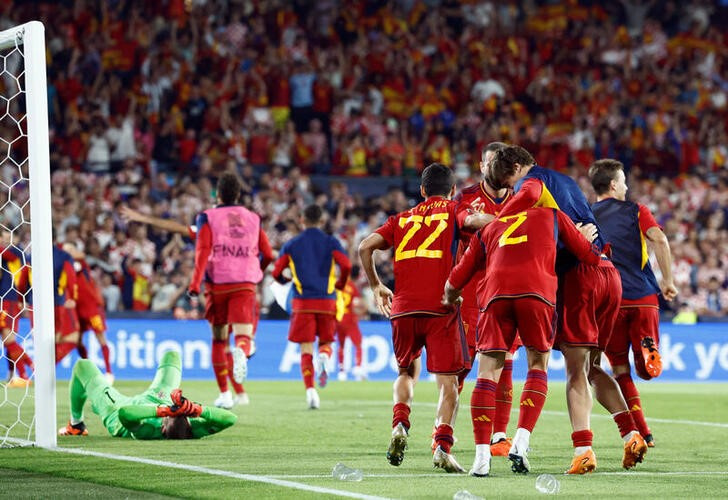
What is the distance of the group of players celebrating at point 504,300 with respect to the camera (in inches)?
289

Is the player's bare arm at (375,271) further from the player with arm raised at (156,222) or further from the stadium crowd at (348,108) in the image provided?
the stadium crowd at (348,108)

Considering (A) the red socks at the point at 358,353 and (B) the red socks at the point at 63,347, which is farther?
(A) the red socks at the point at 358,353

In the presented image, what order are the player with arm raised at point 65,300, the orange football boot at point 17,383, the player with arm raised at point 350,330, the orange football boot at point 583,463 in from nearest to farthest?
the orange football boot at point 583,463 < the player with arm raised at point 65,300 < the orange football boot at point 17,383 < the player with arm raised at point 350,330

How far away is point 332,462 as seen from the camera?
8164 mm

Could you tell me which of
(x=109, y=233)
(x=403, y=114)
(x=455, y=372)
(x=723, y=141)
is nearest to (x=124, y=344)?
(x=109, y=233)

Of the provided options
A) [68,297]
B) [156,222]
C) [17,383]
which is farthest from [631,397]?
[17,383]

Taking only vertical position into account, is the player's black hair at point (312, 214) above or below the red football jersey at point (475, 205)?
above

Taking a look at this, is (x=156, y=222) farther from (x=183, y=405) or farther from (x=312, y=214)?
(x=183, y=405)

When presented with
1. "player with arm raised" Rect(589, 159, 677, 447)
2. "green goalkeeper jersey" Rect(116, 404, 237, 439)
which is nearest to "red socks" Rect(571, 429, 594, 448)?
"player with arm raised" Rect(589, 159, 677, 447)

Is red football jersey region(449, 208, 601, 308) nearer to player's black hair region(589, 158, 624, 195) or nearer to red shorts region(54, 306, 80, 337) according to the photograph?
player's black hair region(589, 158, 624, 195)

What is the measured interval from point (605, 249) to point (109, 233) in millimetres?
15191

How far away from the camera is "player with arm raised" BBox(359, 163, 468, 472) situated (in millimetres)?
7910

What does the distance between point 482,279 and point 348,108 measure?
18.6m

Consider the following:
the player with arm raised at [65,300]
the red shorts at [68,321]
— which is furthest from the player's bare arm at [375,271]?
the red shorts at [68,321]
